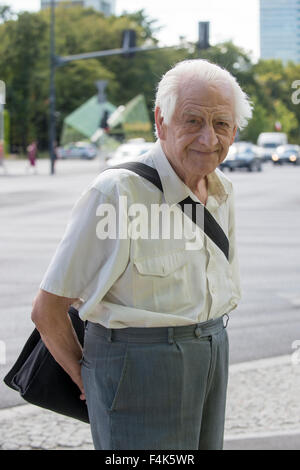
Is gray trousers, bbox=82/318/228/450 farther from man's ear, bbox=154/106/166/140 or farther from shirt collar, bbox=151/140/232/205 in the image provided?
man's ear, bbox=154/106/166/140

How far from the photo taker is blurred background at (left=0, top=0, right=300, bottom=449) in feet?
16.7

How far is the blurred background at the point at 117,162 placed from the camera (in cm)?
508

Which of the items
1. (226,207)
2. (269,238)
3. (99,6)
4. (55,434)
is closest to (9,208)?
(269,238)

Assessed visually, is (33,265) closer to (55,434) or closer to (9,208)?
(55,434)

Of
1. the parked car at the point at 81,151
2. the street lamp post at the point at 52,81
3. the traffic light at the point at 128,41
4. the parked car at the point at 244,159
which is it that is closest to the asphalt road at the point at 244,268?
the traffic light at the point at 128,41

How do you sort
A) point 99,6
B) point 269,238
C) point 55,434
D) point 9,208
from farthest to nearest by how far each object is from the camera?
point 99,6
point 9,208
point 269,238
point 55,434

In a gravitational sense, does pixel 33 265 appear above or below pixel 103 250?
below

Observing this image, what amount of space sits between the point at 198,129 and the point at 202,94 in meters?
0.10

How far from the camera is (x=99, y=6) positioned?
154 metres

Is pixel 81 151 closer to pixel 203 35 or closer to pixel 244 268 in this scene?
pixel 203 35

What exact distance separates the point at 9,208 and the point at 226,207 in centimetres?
1668

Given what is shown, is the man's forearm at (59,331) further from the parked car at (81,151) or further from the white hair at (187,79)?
the parked car at (81,151)

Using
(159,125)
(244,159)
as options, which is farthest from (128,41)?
(159,125)

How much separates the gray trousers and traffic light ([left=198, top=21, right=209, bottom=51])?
86.4 feet
